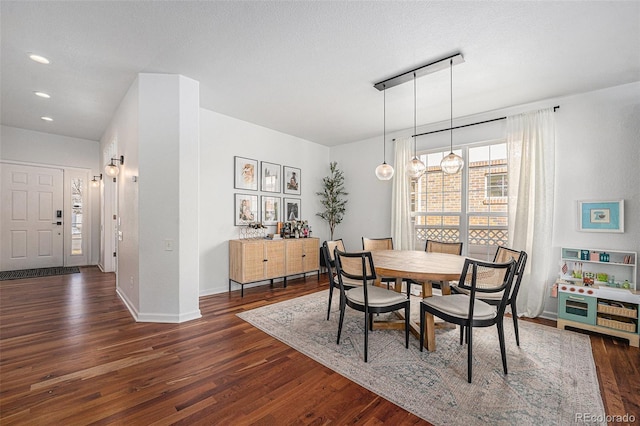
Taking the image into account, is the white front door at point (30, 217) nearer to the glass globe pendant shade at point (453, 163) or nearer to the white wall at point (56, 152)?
the white wall at point (56, 152)

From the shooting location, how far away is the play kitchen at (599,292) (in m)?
2.85

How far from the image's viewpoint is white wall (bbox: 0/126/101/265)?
17.8 ft

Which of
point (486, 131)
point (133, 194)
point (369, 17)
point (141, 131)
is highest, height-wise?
point (369, 17)

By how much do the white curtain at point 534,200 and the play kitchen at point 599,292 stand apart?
251 millimetres

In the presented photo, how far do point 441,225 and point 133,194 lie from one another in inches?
184

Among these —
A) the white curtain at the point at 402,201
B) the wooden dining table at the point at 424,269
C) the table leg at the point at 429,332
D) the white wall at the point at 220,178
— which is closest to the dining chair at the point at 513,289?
the wooden dining table at the point at 424,269

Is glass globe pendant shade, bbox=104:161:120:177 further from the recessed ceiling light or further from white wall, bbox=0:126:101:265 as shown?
white wall, bbox=0:126:101:265

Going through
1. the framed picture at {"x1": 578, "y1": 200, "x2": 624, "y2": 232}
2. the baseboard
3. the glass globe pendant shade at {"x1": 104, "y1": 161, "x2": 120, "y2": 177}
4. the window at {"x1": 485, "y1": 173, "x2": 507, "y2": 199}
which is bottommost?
the baseboard

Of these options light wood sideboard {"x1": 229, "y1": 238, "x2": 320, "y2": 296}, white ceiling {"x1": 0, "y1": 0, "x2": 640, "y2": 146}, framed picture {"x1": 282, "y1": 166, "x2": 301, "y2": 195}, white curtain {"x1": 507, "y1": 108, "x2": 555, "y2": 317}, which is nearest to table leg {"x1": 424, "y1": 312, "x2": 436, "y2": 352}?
white curtain {"x1": 507, "y1": 108, "x2": 555, "y2": 317}

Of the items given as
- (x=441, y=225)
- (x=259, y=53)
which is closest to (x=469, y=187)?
(x=441, y=225)

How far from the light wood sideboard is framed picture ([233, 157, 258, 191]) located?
3.26 ft

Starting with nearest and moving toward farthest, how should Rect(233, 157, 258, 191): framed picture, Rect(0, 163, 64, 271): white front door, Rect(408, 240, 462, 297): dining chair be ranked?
Rect(408, 240, 462, 297): dining chair < Rect(233, 157, 258, 191): framed picture < Rect(0, 163, 64, 271): white front door

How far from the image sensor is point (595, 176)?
3375 mm

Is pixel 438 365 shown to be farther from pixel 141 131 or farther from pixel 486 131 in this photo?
pixel 141 131
